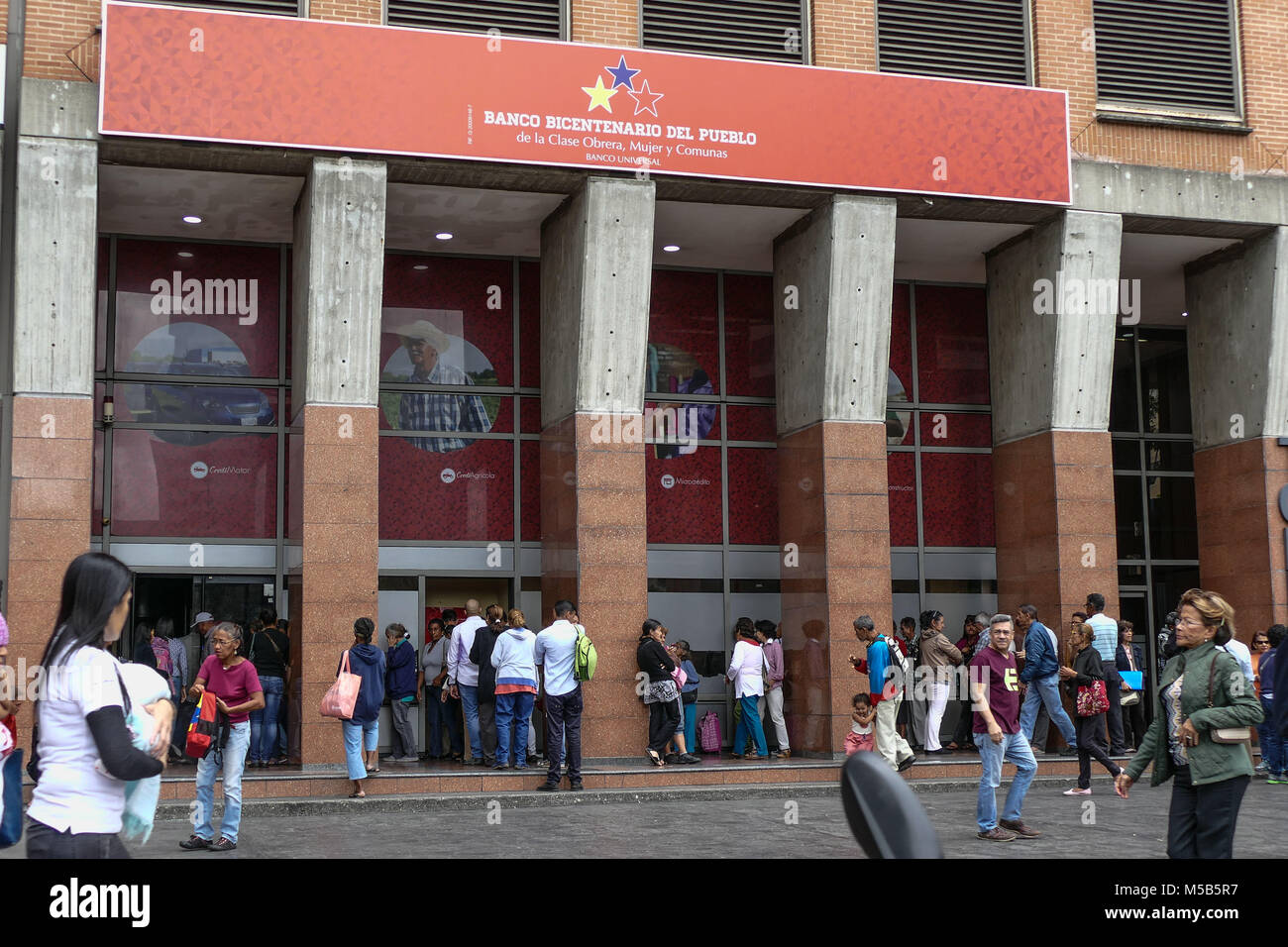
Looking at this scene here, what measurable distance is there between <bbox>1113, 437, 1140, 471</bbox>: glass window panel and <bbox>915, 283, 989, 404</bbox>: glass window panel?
2.61 m

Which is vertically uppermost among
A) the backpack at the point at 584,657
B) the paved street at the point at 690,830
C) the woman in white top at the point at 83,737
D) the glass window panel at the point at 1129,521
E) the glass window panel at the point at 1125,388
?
the glass window panel at the point at 1125,388

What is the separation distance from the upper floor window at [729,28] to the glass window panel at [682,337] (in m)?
3.37

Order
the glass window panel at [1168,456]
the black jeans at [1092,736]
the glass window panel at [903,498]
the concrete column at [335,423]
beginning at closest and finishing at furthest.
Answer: the black jeans at [1092,736]
the concrete column at [335,423]
the glass window panel at [903,498]
the glass window panel at [1168,456]

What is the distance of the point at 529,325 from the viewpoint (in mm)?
18875

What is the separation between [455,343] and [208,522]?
3.95 meters

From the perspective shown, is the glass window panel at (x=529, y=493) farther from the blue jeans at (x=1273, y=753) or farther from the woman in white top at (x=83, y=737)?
the woman in white top at (x=83, y=737)

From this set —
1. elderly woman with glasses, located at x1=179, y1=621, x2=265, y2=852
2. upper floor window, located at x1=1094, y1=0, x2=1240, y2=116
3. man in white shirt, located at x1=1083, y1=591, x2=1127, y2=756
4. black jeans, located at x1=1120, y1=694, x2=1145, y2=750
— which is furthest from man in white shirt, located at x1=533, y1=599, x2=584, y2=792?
upper floor window, located at x1=1094, y1=0, x2=1240, y2=116

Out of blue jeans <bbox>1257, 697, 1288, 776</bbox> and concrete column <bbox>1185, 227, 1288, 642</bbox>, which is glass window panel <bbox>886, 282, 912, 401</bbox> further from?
blue jeans <bbox>1257, 697, 1288, 776</bbox>

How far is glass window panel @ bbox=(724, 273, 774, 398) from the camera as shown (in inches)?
767

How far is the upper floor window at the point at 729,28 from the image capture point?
1703 cm

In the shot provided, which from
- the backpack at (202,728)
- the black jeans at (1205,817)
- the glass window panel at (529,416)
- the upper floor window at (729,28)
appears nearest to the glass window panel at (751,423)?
the glass window panel at (529,416)
